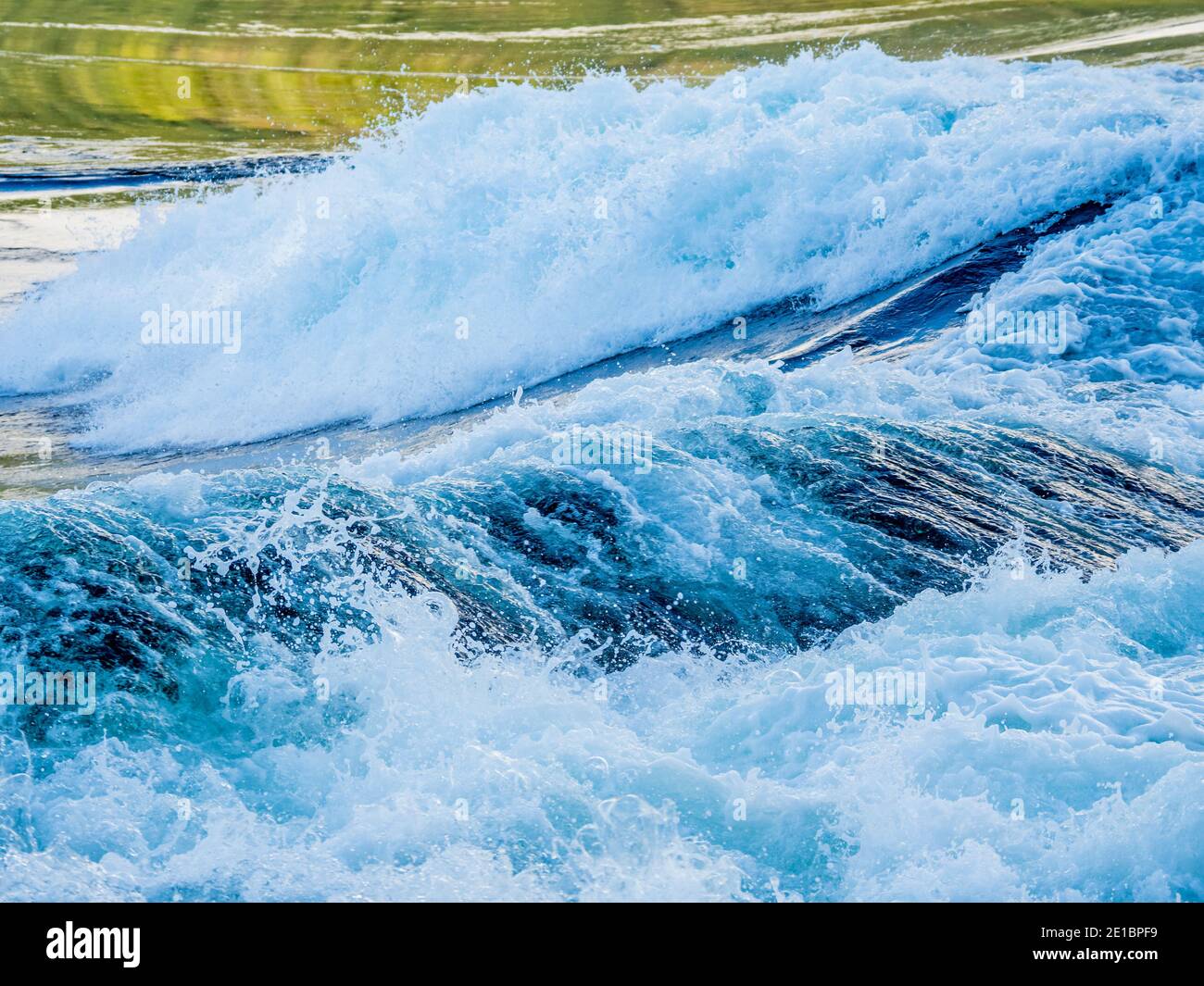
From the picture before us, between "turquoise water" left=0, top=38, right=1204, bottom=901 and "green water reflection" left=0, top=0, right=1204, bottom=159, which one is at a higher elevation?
"green water reflection" left=0, top=0, right=1204, bottom=159

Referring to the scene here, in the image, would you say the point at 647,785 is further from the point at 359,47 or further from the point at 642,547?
the point at 359,47

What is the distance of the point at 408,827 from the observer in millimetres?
4539

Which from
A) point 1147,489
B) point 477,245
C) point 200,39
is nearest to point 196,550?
point 1147,489

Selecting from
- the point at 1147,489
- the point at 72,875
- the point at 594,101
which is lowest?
the point at 72,875

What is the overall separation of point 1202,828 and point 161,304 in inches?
394

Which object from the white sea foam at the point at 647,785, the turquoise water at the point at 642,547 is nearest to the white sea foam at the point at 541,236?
the turquoise water at the point at 642,547

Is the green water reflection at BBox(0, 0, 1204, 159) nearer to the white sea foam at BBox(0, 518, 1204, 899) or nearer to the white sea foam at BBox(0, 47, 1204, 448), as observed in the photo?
the white sea foam at BBox(0, 47, 1204, 448)

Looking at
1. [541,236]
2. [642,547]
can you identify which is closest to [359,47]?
[541,236]

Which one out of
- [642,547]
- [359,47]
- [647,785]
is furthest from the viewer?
[359,47]

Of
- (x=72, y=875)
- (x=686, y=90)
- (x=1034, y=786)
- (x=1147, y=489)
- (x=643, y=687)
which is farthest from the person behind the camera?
(x=686, y=90)

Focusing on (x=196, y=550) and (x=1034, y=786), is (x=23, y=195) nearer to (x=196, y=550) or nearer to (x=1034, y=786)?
(x=196, y=550)

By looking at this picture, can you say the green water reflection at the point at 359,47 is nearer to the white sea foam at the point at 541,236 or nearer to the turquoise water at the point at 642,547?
the white sea foam at the point at 541,236

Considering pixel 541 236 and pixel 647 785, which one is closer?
pixel 647 785

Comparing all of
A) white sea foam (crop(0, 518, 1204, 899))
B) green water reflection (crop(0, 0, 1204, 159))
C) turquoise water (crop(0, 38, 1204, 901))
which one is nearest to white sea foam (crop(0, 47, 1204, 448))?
turquoise water (crop(0, 38, 1204, 901))
